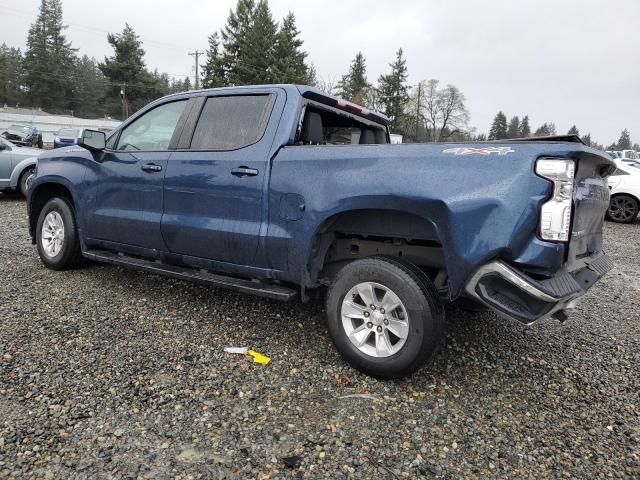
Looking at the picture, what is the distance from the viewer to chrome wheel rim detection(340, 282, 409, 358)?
2.78m

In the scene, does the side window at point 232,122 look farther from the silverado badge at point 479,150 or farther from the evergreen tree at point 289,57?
the evergreen tree at point 289,57

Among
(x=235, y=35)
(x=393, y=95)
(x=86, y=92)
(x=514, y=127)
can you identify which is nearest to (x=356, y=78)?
(x=393, y=95)

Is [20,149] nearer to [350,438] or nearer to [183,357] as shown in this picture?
[183,357]

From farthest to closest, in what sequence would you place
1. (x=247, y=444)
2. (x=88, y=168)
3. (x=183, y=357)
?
(x=88, y=168) < (x=183, y=357) < (x=247, y=444)

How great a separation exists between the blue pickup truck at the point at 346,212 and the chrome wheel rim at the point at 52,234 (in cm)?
48

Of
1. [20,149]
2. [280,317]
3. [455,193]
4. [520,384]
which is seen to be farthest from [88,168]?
[20,149]

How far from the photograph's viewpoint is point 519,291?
2412 millimetres

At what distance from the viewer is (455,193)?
8.27 ft

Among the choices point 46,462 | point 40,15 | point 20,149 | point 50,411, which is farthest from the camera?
point 40,15

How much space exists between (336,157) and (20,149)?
10.2m

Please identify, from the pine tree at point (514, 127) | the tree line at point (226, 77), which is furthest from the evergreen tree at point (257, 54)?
the pine tree at point (514, 127)

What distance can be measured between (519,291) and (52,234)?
4.71 m

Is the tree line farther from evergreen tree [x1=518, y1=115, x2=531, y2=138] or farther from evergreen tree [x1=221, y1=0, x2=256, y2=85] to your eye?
evergreen tree [x1=518, y1=115, x2=531, y2=138]

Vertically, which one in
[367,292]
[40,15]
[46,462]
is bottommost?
[46,462]
